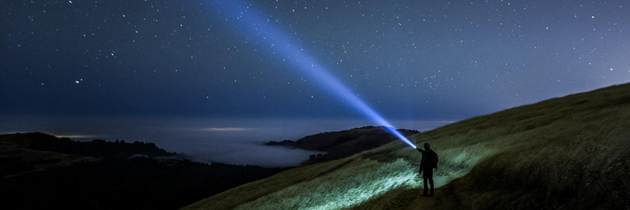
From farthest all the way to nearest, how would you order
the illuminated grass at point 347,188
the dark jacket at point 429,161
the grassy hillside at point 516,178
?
the illuminated grass at point 347,188 → the dark jacket at point 429,161 → the grassy hillside at point 516,178

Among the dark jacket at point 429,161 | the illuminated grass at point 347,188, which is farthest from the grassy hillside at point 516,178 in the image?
the dark jacket at point 429,161

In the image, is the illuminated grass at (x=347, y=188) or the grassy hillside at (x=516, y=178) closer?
the grassy hillside at (x=516, y=178)

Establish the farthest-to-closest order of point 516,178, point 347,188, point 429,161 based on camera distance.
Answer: point 347,188 < point 429,161 < point 516,178

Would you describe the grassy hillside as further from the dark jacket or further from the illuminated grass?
the dark jacket

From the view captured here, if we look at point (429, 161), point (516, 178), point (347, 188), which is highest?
point (429, 161)

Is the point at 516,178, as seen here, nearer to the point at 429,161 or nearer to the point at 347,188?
the point at 429,161

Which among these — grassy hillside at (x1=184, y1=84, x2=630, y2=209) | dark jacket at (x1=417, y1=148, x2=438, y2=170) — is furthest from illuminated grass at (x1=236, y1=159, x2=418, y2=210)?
dark jacket at (x1=417, y1=148, x2=438, y2=170)

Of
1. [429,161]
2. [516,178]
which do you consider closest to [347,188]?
[429,161]

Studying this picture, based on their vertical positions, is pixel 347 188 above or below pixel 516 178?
below

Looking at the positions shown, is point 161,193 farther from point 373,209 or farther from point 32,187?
point 373,209

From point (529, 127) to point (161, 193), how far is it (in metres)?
177

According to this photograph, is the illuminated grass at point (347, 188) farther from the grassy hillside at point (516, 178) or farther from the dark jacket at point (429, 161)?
the dark jacket at point (429, 161)

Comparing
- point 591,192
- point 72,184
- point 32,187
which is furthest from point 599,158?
point 32,187

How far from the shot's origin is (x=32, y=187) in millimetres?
179125
